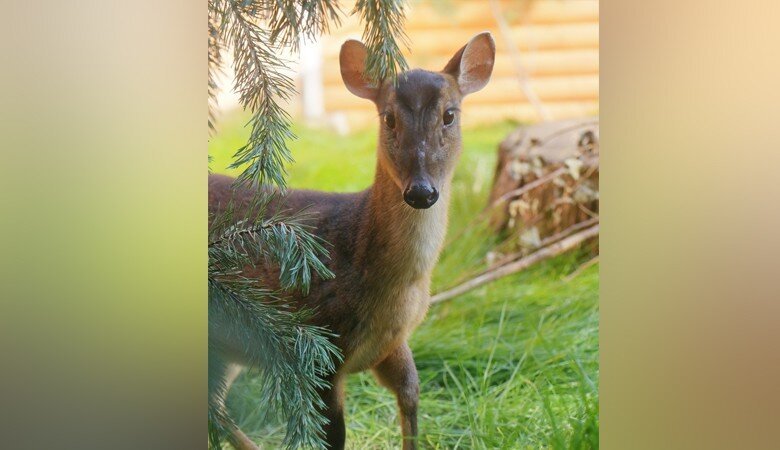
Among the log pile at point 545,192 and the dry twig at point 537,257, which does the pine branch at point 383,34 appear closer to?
the dry twig at point 537,257

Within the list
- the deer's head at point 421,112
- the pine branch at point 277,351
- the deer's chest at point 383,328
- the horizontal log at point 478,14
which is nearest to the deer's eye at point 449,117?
the deer's head at point 421,112

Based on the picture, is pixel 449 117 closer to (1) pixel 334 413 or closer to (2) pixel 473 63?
(2) pixel 473 63

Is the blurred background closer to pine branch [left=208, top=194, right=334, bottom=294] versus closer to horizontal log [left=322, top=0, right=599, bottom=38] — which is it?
horizontal log [left=322, top=0, right=599, bottom=38]

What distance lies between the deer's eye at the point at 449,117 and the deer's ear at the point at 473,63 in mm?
55

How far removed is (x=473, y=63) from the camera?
1598 millimetres

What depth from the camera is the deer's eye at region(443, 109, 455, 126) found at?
1.57 metres

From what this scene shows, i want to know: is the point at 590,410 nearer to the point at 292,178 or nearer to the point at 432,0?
the point at 292,178

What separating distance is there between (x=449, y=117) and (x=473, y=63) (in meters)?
0.12

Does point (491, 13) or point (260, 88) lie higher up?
point (491, 13)

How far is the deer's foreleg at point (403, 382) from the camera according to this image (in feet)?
5.57

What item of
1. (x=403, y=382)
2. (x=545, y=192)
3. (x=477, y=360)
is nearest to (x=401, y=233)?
(x=403, y=382)

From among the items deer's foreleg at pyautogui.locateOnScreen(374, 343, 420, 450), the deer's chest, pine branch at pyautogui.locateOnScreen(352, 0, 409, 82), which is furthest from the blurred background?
deer's foreleg at pyautogui.locateOnScreen(374, 343, 420, 450)
